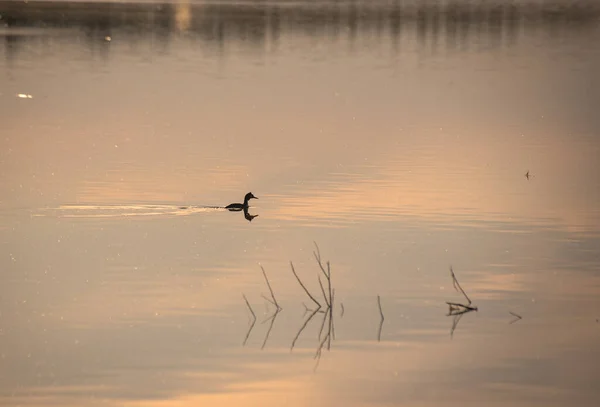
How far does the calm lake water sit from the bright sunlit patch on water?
2.9 inches

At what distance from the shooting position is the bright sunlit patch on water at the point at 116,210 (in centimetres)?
1970

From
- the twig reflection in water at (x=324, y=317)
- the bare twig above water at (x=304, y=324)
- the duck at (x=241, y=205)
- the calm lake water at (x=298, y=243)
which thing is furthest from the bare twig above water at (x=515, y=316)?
the duck at (x=241, y=205)

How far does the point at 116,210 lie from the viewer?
65.7 ft

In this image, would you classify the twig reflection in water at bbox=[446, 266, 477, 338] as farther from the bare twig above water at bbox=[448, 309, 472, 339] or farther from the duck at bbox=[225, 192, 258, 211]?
the duck at bbox=[225, 192, 258, 211]

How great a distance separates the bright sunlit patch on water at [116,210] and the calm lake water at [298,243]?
7cm

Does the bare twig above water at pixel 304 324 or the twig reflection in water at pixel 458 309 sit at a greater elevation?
the twig reflection in water at pixel 458 309

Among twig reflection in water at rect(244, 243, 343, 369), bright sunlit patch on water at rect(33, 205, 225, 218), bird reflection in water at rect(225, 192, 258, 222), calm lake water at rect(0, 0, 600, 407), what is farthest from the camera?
bird reflection in water at rect(225, 192, 258, 222)

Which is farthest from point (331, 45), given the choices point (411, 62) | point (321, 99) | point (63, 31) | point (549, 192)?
point (549, 192)

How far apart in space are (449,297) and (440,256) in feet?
7.43

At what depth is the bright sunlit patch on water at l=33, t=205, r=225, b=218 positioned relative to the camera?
1970cm

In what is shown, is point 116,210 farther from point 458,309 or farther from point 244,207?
point 458,309

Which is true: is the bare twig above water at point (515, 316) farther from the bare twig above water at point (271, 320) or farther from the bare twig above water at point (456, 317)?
the bare twig above water at point (271, 320)

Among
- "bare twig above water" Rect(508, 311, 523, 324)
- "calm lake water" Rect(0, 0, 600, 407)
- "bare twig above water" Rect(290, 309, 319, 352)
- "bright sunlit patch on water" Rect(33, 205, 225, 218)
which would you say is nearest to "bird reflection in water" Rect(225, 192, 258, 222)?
"calm lake water" Rect(0, 0, 600, 407)

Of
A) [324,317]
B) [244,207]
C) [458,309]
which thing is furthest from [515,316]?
[244,207]
